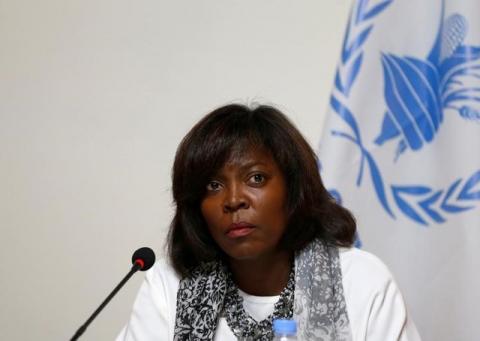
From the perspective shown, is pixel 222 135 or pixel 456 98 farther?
pixel 456 98

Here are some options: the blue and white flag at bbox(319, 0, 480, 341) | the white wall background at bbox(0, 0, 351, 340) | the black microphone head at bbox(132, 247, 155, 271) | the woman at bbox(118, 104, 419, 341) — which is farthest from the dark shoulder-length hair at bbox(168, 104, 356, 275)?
the white wall background at bbox(0, 0, 351, 340)

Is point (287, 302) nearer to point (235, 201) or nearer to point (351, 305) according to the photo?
point (351, 305)

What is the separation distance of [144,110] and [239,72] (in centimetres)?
36

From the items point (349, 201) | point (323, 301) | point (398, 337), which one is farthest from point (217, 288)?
point (349, 201)

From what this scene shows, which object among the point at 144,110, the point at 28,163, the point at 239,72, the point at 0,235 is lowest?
the point at 0,235

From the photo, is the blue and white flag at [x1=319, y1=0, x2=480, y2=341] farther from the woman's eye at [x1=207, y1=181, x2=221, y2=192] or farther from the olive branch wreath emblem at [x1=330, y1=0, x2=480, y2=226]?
the woman's eye at [x1=207, y1=181, x2=221, y2=192]

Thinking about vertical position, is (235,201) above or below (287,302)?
above

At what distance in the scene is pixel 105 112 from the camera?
263 centimetres

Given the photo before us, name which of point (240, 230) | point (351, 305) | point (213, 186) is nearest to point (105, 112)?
point (213, 186)

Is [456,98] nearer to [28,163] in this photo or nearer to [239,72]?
[239,72]

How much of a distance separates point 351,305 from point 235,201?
1.13 feet

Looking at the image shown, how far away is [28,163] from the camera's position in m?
2.68

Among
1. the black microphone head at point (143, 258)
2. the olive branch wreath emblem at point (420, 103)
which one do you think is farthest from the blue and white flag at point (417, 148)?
the black microphone head at point (143, 258)

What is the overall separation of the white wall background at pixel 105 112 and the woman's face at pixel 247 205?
923mm
